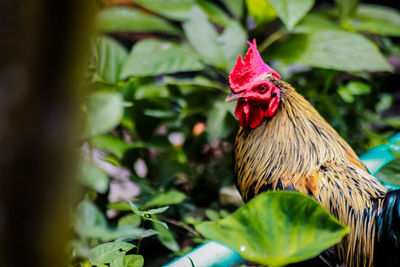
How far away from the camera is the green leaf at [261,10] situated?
1.93 metres

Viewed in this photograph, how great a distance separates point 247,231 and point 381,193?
45 cm

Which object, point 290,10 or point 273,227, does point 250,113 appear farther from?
point 290,10

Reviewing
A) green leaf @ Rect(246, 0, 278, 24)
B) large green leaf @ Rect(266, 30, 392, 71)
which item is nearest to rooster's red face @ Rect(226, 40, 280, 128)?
large green leaf @ Rect(266, 30, 392, 71)

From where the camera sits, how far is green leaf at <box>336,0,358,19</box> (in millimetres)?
2174

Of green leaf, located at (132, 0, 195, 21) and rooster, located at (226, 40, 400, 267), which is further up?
green leaf, located at (132, 0, 195, 21)

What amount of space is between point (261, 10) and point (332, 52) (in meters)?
0.37

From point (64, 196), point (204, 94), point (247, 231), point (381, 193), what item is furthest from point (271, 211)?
point (204, 94)

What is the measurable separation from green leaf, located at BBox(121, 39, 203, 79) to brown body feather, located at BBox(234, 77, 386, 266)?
592 millimetres

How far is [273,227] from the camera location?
2.85 feet

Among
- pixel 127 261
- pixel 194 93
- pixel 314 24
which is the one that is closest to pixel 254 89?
pixel 127 261

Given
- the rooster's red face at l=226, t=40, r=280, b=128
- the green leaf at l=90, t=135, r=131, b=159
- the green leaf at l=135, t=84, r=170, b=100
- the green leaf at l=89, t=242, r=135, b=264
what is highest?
the rooster's red face at l=226, t=40, r=280, b=128

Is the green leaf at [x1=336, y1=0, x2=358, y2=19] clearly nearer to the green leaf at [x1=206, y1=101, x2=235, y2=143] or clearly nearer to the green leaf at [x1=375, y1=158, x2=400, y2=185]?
the green leaf at [x1=206, y1=101, x2=235, y2=143]

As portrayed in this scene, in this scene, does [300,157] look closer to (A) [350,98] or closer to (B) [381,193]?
(B) [381,193]

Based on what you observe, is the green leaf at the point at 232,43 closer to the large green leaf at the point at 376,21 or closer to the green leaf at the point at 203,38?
the green leaf at the point at 203,38
